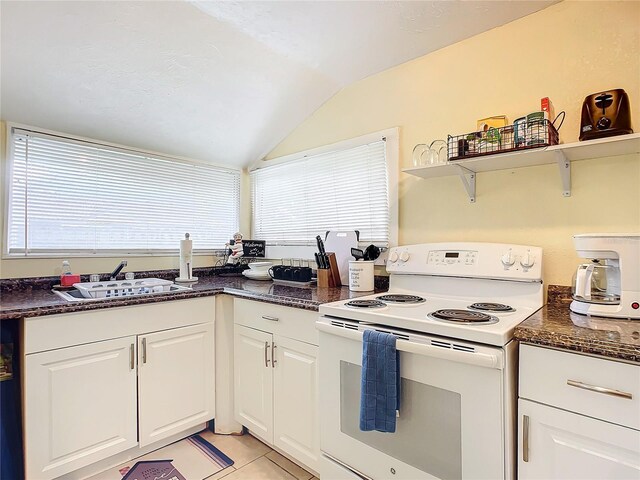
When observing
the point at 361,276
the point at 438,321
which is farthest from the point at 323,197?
the point at 438,321

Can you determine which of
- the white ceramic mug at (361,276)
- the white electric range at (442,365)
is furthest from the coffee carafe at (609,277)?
the white ceramic mug at (361,276)

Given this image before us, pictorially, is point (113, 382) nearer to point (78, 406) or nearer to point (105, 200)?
point (78, 406)

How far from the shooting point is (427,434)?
4.00ft

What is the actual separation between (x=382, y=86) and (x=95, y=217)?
2.02 meters

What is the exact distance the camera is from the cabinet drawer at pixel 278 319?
1.65 m

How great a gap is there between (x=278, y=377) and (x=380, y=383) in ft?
2.37

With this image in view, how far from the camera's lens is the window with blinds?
200 cm

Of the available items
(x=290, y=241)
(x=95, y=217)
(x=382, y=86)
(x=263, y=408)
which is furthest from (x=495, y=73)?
(x=95, y=217)

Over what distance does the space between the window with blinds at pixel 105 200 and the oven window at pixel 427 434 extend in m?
1.99

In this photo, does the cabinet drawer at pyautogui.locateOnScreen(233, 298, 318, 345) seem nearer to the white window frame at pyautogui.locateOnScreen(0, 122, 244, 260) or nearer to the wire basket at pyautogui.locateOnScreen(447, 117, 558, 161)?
the white window frame at pyautogui.locateOnScreen(0, 122, 244, 260)

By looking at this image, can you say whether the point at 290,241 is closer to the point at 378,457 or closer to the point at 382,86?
the point at 382,86

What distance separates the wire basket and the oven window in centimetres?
102

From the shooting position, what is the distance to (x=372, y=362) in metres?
1.27

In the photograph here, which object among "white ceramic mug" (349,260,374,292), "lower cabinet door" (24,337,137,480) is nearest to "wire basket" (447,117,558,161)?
"white ceramic mug" (349,260,374,292)
